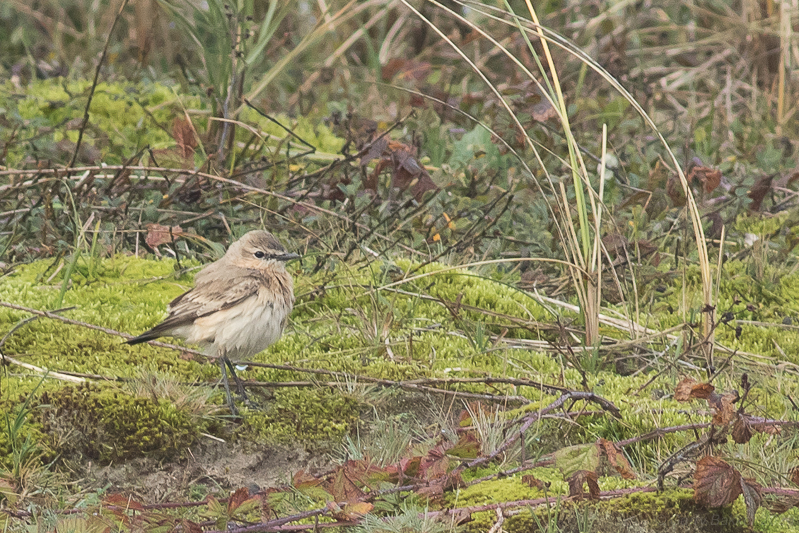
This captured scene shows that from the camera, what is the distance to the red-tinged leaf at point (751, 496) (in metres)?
2.77

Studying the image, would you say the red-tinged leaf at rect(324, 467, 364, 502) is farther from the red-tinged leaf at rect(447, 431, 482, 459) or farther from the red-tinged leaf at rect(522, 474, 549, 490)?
the red-tinged leaf at rect(522, 474, 549, 490)

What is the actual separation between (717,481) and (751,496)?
0.35 feet

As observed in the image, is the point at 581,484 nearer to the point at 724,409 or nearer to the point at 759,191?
the point at 724,409

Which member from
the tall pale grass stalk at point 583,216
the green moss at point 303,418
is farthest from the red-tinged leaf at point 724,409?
the green moss at point 303,418

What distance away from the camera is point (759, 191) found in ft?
18.8

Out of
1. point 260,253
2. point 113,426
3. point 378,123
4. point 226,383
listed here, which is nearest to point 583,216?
point 260,253

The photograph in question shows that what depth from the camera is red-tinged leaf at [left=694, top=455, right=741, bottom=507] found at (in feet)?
9.29

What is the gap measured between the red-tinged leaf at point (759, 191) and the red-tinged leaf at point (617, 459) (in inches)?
127

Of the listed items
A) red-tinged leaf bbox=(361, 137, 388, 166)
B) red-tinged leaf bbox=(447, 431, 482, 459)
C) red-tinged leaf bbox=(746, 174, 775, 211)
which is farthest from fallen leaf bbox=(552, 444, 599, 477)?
red-tinged leaf bbox=(746, 174, 775, 211)

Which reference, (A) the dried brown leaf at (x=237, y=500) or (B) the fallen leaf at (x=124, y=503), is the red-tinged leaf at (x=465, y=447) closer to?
(A) the dried brown leaf at (x=237, y=500)

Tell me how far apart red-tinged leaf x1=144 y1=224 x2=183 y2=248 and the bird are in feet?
3.17

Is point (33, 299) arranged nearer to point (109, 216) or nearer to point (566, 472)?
point (109, 216)

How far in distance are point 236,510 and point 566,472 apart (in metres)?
1.06

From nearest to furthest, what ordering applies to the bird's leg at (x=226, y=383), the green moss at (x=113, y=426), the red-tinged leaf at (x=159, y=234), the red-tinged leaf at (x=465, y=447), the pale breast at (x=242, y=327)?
the red-tinged leaf at (x=465, y=447), the green moss at (x=113, y=426), the bird's leg at (x=226, y=383), the pale breast at (x=242, y=327), the red-tinged leaf at (x=159, y=234)
